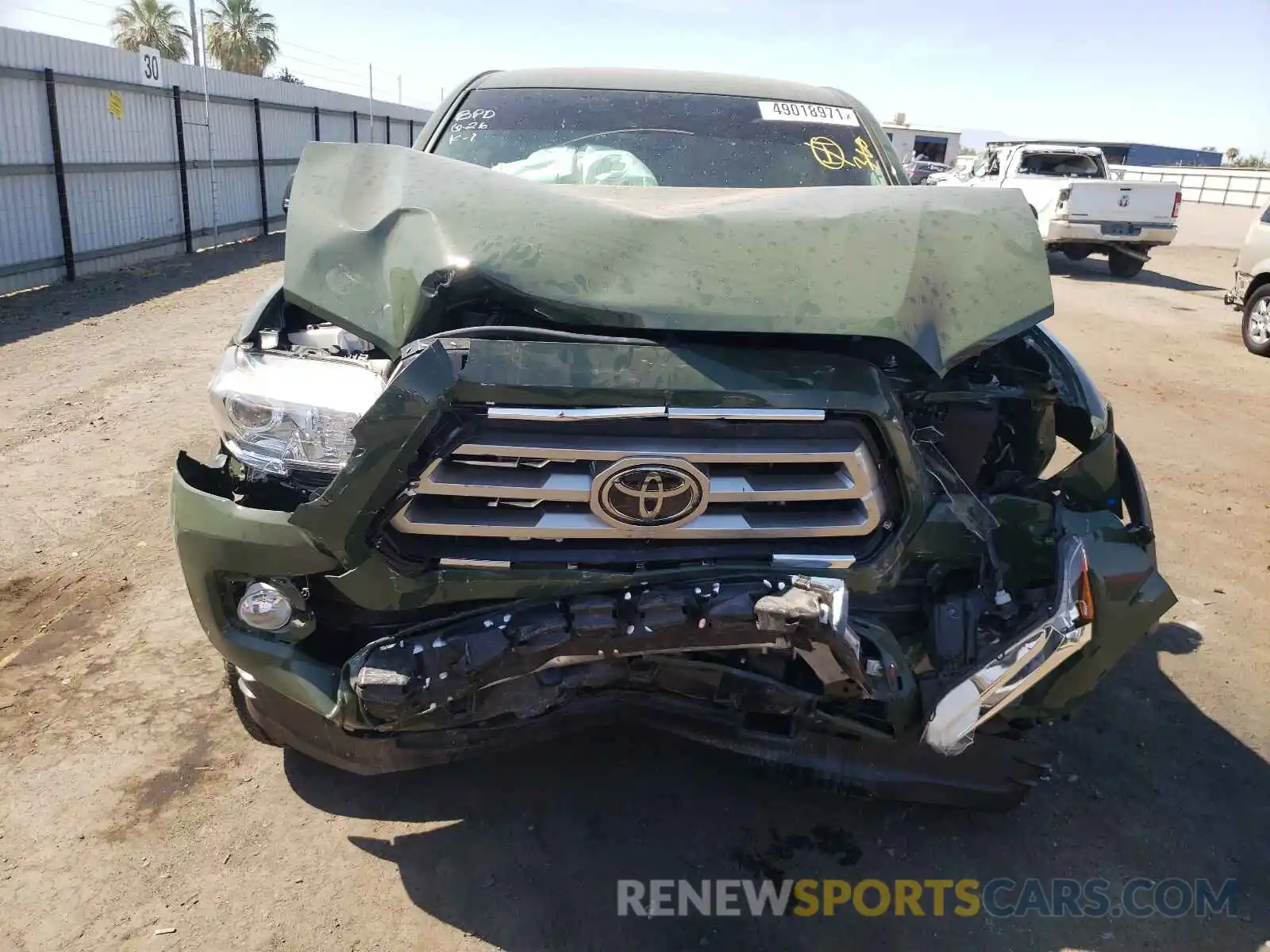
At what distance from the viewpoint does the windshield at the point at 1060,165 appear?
16016mm

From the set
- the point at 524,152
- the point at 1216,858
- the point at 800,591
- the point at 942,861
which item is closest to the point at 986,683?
the point at 800,591

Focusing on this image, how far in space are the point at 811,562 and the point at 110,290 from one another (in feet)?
35.3

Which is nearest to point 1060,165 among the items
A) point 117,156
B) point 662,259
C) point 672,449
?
point 117,156

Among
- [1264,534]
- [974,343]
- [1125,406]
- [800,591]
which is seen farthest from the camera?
[1125,406]

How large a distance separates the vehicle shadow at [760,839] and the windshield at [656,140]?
7.29 feet

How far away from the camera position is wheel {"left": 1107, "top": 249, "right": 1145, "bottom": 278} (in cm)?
1528

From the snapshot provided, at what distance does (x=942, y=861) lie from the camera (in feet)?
8.57

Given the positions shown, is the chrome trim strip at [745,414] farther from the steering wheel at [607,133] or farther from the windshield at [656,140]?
the steering wheel at [607,133]

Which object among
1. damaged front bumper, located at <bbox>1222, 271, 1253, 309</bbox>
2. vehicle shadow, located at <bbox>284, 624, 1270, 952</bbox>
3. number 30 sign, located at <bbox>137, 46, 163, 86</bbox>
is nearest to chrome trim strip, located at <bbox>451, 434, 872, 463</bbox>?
vehicle shadow, located at <bbox>284, 624, 1270, 952</bbox>

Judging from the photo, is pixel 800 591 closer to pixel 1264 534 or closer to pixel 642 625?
pixel 642 625

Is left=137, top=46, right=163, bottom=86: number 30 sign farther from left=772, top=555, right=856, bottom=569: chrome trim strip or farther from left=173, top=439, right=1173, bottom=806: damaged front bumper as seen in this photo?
left=772, top=555, right=856, bottom=569: chrome trim strip

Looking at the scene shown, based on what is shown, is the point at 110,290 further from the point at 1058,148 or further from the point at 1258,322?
the point at 1058,148

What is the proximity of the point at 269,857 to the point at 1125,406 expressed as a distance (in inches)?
281

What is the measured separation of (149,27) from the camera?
129 feet
